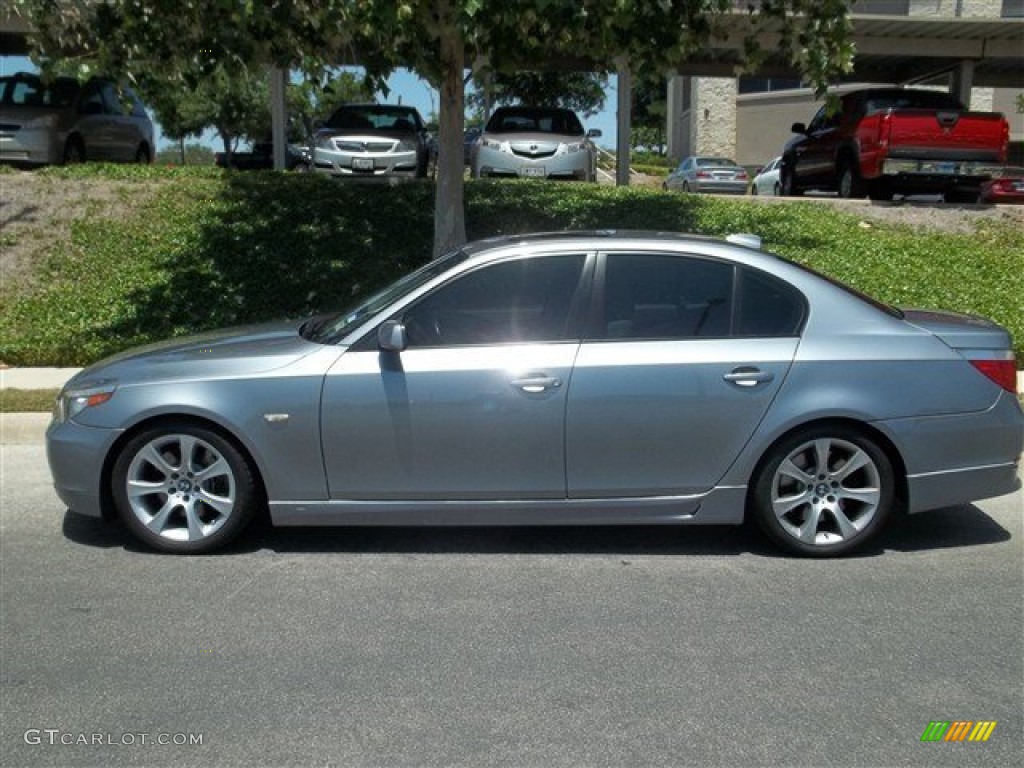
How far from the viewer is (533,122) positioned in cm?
1642

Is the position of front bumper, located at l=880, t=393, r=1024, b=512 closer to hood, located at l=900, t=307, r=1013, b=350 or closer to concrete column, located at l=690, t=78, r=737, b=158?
hood, located at l=900, t=307, r=1013, b=350

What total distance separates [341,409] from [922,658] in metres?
2.83

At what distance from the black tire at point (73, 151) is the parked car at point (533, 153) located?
6.11 metres

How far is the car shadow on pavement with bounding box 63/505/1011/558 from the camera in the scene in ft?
18.1

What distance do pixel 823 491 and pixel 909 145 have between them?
10.1 meters

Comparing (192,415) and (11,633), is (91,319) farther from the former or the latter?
(11,633)

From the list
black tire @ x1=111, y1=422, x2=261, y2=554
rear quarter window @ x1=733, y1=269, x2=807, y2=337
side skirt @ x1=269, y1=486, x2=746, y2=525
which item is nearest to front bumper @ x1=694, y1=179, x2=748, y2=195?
rear quarter window @ x1=733, y1=269, x2=807, y2=337

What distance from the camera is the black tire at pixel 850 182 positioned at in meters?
15.1

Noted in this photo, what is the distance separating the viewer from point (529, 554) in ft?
17.9

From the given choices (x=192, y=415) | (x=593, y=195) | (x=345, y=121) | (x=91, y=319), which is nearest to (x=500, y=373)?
(x=192, y=415)

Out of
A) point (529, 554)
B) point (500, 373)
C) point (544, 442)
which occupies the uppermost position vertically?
point (500, 373)

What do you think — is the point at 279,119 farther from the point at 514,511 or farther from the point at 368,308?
the point at 514,511

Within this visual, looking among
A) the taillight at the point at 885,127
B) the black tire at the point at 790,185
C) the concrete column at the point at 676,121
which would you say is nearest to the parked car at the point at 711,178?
the black tire at the point at 790,185

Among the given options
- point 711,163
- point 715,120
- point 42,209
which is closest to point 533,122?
point 42,209
